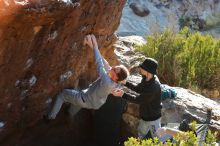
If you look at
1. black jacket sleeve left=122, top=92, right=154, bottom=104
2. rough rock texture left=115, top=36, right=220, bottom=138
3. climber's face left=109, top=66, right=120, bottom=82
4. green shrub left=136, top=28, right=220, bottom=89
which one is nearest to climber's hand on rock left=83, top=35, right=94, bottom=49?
climber's face left=109, top=66, right=120, bottom=82

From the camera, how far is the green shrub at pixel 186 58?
10.1 m

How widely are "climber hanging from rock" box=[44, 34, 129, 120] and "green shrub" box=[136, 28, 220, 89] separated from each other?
4.13 metres

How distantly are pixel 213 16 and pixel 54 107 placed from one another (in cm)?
1334

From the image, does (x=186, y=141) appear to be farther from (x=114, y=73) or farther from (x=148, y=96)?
(x=114, y=73)

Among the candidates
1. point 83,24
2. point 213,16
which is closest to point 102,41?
point 83,24

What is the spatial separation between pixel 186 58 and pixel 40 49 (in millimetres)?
5553

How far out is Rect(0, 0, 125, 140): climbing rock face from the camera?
455 centimetres

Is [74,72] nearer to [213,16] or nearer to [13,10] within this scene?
[13,10]

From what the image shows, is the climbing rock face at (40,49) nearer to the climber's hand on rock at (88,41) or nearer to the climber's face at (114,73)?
the climber's hand on rock at (88,41)

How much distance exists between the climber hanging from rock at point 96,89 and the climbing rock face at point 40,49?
0.11 meters

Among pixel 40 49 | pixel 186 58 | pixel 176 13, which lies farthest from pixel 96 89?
pixel 176 13

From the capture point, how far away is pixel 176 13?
1773cm

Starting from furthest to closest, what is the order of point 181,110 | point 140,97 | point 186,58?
point 186,58, point 181,110, point 140,97

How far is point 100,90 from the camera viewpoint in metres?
5.85
